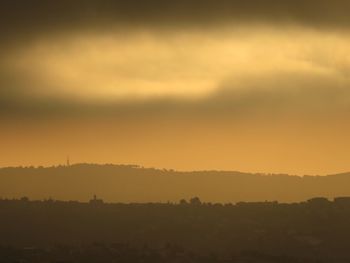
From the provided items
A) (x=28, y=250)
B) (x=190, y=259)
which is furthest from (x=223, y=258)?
(x=28, y=250)

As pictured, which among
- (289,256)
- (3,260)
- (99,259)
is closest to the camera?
(3,260)

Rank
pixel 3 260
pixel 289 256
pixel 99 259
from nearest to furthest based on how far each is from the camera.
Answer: pixel 3 260 → pixel 99 259 → pixel 289 256

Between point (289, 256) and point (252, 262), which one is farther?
point (289, 256)

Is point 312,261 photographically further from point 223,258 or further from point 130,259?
point 130,259

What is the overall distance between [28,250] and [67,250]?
6568 millimetres

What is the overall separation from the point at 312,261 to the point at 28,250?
47506 mm

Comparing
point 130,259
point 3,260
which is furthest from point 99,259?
point 3,260

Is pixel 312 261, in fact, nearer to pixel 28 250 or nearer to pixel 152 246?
pixel 152 246

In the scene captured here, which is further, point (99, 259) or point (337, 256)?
point (337, 256)

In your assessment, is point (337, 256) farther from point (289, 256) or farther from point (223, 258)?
point (223, 258)

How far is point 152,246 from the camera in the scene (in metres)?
200

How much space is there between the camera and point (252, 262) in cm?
17462

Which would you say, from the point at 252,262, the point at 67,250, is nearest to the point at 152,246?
the point at 67,250

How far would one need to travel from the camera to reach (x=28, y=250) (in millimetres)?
189375
